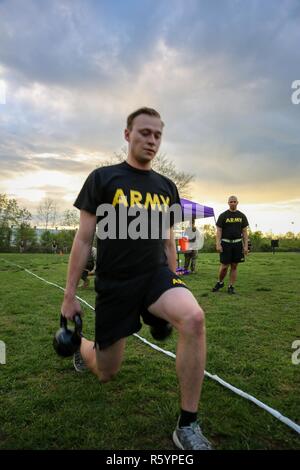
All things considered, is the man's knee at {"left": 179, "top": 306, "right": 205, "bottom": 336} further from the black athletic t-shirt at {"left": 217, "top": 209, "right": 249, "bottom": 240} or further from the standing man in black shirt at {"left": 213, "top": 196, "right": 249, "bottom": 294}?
the black athletic t-shirt at {"left": 217, "top": 209, "right": 249, "bottom": 240}

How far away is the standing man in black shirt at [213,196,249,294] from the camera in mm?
8492

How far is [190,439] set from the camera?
2139 millimetres

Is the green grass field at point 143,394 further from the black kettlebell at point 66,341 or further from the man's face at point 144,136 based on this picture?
the man's face at point 144,136

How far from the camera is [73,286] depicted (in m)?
2.54

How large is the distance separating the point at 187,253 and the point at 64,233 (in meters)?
41.8

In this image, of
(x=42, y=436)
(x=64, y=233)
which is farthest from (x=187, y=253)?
(x=64, y=233)

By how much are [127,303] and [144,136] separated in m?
1.34

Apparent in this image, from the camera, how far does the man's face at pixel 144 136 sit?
2703 mm

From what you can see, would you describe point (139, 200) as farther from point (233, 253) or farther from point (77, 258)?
point (233, 253)

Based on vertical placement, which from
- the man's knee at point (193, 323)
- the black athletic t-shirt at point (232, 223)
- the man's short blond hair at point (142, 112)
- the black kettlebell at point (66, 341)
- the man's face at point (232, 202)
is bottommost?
the black kettlebell at point (66, 341)

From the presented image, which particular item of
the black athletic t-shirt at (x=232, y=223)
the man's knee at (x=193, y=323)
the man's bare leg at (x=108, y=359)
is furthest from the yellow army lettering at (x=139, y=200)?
the black athletic t-shirt at (x=232, y=223)

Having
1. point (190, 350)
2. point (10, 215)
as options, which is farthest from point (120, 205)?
point (10, 215)

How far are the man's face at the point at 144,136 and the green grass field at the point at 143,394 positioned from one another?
82.0 inches
